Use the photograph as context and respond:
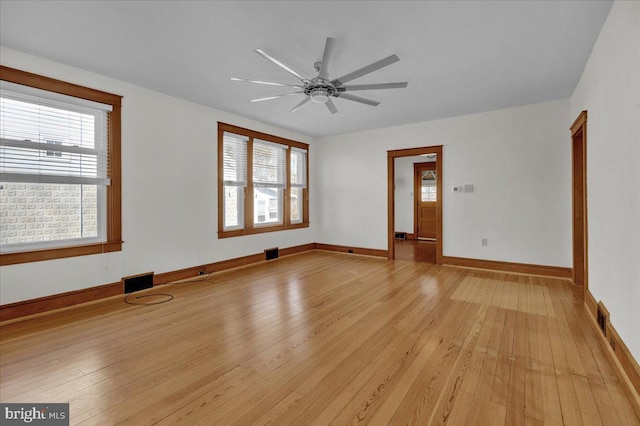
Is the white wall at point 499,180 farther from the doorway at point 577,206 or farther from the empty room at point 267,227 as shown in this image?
the doorway at point 577,206

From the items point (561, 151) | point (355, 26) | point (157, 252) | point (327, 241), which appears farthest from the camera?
point (327, 241)

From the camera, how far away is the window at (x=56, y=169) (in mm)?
3027

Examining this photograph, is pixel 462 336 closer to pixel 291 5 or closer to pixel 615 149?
pixel 615 149

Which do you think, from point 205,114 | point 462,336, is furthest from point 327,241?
point 462,336

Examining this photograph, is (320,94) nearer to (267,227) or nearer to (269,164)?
(269,164)

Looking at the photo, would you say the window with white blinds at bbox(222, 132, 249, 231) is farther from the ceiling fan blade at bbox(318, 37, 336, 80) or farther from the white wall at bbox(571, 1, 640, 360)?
the white wall at bbox(571, 1, 640, 360)

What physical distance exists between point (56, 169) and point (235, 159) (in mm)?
2560

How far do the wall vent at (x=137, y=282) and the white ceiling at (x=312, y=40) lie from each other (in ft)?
8.41

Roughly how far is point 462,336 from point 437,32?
109 inches

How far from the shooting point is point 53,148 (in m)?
3.26

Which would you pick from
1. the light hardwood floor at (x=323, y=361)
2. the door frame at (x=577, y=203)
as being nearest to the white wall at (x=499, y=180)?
the door frame at (x=577, y=203)

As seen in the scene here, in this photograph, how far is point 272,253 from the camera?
611 cm

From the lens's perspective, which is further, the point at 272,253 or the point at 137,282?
the point at 272,253

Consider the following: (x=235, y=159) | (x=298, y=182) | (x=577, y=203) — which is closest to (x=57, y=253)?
(x=235, y=159)
